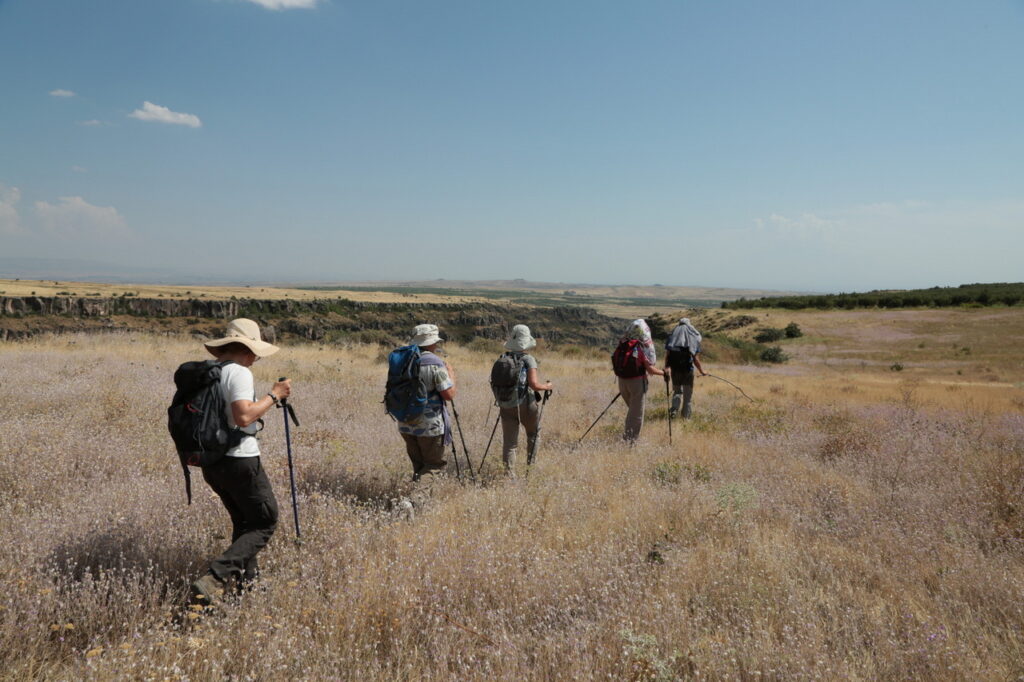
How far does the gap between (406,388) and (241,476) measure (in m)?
1.82

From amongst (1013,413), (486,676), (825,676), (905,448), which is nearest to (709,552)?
(825,676)

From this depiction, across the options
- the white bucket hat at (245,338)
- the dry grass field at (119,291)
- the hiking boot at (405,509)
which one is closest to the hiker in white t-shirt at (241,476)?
the white bucket hat at (245,338)

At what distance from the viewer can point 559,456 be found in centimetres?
747

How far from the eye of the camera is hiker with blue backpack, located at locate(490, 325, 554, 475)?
6145 millimetres

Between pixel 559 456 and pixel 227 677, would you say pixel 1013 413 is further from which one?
pixel 227 677

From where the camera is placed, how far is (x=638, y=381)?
7.86 metres

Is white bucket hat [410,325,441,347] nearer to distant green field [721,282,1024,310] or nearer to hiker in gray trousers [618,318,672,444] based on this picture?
hiker in gray trousers [618,318,672,444]

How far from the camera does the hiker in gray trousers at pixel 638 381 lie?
25.5 ft

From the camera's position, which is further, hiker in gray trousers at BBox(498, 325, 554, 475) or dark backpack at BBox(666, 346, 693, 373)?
dark backpack at BBox(666, 346, 693, 373)

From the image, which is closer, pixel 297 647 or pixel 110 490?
pixel 297 647

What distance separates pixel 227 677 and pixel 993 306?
5386 centimetres

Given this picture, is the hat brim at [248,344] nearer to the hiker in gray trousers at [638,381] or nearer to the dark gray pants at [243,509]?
the dark gray pants at [243,509]

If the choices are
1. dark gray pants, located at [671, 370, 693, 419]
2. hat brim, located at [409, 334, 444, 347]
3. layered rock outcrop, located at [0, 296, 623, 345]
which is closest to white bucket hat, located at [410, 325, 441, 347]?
hat brim, located at [409, 334, 444, 347]

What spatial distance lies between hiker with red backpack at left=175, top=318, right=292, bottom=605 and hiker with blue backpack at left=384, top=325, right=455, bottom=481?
1431 mm
